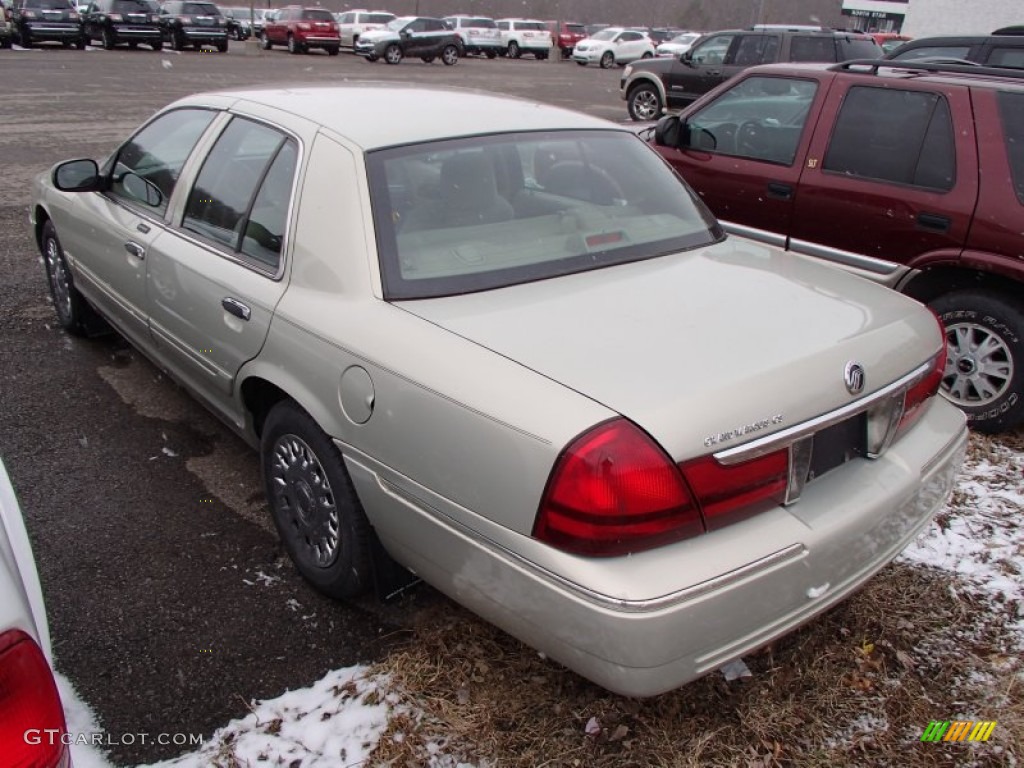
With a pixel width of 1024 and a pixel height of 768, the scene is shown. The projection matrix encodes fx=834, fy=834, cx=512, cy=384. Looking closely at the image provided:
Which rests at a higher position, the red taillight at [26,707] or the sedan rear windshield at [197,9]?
the sedan rear windshield at [197,9]

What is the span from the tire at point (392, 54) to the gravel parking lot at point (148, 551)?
27902 mm

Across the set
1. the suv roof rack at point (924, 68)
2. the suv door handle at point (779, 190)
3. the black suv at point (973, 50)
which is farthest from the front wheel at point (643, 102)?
the suv door handle at point (779, 190)

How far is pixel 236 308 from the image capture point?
9.75 feet

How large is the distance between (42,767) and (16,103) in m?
16.5

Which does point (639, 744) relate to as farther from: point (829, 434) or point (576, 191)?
point (576, 191)

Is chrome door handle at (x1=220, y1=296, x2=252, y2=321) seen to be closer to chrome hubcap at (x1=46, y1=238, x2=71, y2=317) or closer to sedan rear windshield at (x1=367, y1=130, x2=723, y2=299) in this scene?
sedan rear windshield at (x1=367, y1=130, x2=723, y2=299)

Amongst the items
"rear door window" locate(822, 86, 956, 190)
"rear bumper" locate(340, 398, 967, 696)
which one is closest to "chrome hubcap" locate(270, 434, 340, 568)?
"rear bumper" locate(340, 398, 967, 696)

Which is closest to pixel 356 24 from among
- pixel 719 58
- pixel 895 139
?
pixel 719 58

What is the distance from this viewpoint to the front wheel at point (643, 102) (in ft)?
52.0

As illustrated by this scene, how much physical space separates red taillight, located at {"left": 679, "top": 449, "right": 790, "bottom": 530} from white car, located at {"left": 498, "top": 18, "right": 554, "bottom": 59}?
136 ft

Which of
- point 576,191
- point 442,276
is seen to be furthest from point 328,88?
point 442,276

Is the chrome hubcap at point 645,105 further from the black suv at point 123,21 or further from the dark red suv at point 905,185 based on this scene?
the black suv at point 123,21

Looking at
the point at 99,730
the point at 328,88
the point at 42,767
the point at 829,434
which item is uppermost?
the point at 328,88

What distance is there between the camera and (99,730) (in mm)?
2385
